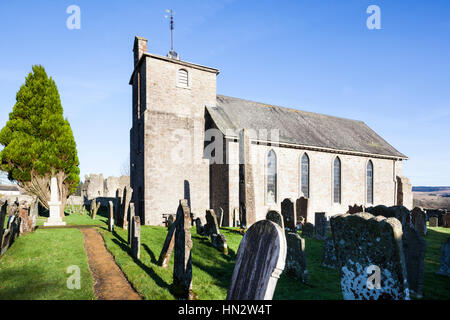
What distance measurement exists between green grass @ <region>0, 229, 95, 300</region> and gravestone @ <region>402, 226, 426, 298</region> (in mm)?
7272

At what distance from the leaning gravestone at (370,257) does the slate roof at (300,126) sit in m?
12.7

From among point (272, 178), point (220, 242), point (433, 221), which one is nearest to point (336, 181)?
point (272, 178)

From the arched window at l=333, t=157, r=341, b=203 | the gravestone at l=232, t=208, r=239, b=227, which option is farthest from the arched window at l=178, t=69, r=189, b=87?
the arched window at l=333, t=157, r=341, b=203

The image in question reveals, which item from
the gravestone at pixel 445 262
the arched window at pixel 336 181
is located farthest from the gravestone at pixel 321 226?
the arched window at pixel 336 181

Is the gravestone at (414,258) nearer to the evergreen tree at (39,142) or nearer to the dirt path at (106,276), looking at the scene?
the dirt path at (106,276)

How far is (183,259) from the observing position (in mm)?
5922

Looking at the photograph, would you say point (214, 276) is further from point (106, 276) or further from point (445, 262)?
point (445, 262)

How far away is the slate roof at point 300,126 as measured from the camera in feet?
65.2

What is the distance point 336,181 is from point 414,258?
17.5 meters

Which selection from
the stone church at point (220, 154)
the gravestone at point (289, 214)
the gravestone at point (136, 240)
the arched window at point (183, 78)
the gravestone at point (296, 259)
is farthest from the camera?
the arched window at point (183, 78)

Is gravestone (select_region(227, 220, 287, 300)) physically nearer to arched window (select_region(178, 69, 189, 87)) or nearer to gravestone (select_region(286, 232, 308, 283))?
gravestone (select_region(286, 232, 308, 283))
